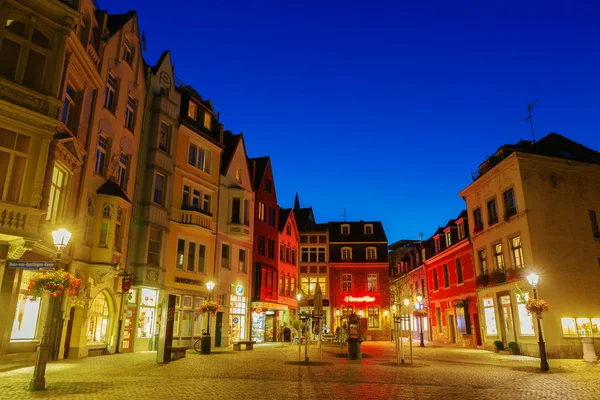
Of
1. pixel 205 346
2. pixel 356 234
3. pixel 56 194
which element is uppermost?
pixel 356 234

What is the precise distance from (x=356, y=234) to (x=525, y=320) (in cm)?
3354

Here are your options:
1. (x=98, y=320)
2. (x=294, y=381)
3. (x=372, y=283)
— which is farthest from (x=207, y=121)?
(x=372, y=283)

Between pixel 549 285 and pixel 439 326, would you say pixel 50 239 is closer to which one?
pixel 549 285

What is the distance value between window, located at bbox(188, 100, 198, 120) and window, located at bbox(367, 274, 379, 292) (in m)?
32.5

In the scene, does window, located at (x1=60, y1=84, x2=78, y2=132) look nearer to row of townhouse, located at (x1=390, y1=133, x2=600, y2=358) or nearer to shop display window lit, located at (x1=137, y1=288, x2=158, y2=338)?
A: shop display window lit, located at (x1=137, y1=288, x2=158, y2=338)

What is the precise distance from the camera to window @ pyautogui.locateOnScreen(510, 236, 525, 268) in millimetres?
26219

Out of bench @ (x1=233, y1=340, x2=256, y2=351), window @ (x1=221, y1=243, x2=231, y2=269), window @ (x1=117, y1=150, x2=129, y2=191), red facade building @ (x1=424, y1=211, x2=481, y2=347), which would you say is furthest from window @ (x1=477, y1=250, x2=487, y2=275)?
window @ (x1=117, y1=150, x2=129, y2=191)

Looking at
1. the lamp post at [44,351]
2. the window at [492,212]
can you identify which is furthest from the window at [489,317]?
the lamp post at [44,351]

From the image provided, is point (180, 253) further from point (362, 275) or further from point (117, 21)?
point (362, 275)

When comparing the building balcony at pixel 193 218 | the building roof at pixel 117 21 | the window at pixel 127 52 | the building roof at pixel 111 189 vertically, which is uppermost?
the building roof at pixel 117 21

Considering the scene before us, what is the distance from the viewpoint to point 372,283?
183 ft

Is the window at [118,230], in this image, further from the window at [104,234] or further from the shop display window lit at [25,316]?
the shop display window lit at [25,316]

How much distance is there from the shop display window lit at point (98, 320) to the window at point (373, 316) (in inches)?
1462

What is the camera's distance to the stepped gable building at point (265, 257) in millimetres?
38562
